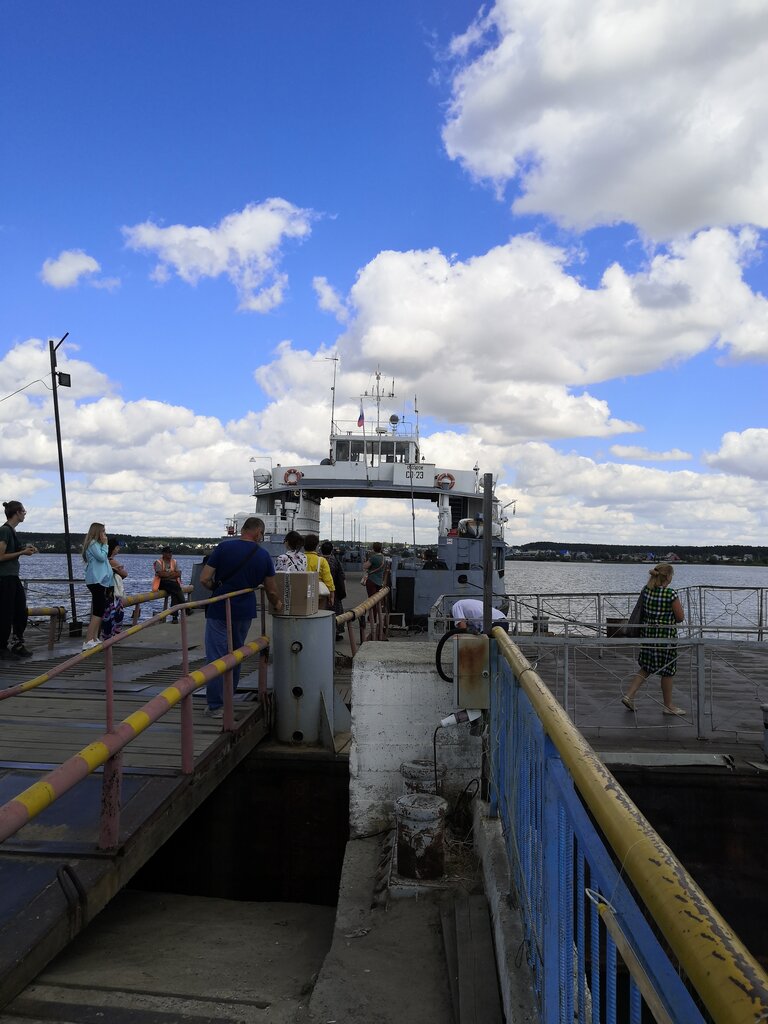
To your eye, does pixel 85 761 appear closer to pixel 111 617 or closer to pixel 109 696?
pixel 109 696

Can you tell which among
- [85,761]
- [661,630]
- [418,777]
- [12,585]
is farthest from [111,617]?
[661,630]

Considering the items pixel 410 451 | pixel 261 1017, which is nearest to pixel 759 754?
pixel 261 1017

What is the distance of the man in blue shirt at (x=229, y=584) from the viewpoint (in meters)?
6.48

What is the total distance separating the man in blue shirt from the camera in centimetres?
648

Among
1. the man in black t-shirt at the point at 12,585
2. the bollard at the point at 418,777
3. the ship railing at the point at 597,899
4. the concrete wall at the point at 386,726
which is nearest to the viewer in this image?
the ship railing at the point at 597,899

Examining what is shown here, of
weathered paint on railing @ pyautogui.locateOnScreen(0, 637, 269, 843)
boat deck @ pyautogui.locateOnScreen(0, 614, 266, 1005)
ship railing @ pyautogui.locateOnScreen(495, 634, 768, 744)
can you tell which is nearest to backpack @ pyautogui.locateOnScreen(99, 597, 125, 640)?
boat deck @ pyautogui.locateOnScreen(0, 614, 266, 1005)

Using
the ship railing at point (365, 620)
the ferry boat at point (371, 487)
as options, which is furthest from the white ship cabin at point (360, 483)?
the ship railing at point (365, 620)

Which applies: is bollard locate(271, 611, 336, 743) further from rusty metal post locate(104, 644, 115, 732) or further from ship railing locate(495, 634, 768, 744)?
ship railing locate(495, 634, 768, 744)

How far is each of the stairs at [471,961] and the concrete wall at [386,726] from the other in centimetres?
123

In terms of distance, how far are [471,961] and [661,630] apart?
5.79 meters

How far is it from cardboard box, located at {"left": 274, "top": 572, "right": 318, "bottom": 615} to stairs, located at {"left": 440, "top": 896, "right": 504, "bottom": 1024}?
2860 millimetres

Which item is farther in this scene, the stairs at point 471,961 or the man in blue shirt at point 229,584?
the man in blue shirt at point 229,584

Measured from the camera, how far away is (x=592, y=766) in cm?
187

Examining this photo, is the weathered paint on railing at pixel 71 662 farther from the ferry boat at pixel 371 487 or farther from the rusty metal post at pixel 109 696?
the ferry boat at pixel 371 487
